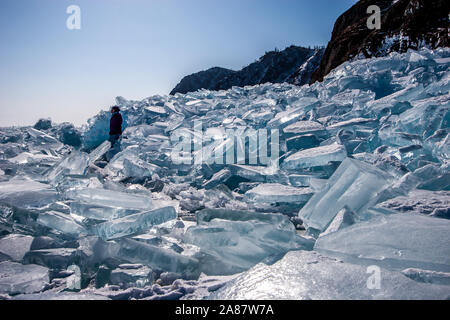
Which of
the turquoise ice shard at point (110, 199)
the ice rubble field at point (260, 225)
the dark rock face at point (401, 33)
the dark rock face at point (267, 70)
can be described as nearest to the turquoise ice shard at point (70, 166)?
the ice rubble field at point (260, 225)

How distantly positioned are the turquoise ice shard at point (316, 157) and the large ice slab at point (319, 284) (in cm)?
111

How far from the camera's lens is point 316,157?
6.96 feet

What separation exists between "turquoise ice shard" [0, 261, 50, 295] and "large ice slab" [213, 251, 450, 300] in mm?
757

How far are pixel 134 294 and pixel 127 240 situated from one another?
0.28m

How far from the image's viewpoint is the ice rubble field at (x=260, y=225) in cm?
100

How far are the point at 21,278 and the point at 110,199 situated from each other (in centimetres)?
62

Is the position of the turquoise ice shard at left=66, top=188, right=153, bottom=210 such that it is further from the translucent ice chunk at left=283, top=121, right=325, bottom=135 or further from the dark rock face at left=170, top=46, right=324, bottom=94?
the dark rock face at left=170, top=46, right=324, bottom=94

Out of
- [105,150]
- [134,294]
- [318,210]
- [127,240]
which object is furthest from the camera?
[105,150]

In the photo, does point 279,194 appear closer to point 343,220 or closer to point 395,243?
point 343,220
